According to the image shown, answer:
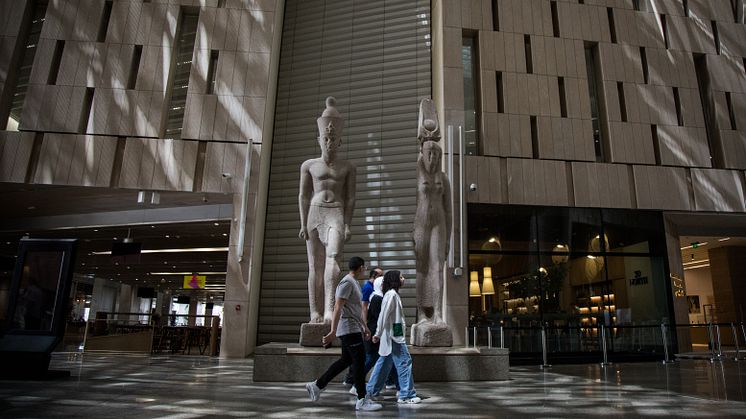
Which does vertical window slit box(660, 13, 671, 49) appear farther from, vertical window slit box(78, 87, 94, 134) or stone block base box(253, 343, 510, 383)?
vertical window slit box(78, 87, 94, 134)

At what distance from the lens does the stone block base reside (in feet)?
21.3

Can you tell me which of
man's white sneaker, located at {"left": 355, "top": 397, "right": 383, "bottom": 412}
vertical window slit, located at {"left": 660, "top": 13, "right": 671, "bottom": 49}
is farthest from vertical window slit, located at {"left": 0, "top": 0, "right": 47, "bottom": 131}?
vertical window slit, located at {"left": 660, "top": 13, "right": 671, "bottom": 49}

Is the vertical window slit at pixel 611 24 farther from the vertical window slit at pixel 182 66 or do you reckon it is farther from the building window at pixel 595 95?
the vertical window slit at pixel 182 66

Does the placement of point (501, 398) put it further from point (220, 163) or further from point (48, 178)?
point (48, 178)

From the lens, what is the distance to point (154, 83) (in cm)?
1334

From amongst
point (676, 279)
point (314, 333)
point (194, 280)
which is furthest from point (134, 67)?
point (194, 280)

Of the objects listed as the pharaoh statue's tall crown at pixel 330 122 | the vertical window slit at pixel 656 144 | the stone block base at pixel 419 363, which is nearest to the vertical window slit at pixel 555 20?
the vertical window slit at pixel 656 144

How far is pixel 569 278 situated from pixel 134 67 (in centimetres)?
1374

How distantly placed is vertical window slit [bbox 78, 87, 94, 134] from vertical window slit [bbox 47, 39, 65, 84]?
991mm

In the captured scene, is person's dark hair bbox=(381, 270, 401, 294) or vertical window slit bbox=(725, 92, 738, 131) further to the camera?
vertical window slit bbox=(725, 92, 738, 131)

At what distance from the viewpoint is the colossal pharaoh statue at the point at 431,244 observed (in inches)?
283

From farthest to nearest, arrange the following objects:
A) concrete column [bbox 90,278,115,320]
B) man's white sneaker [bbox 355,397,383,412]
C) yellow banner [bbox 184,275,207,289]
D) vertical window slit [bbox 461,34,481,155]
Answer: concrete column [bbox 90,278,115,320] → yellow banner [bbox 184,275,207,289] → vertical window slit [bbox 461,34,481,155] → man's white sneaker [bbox 355,397,383,412]

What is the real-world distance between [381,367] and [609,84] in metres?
13.0

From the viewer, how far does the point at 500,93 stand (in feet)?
45.8
